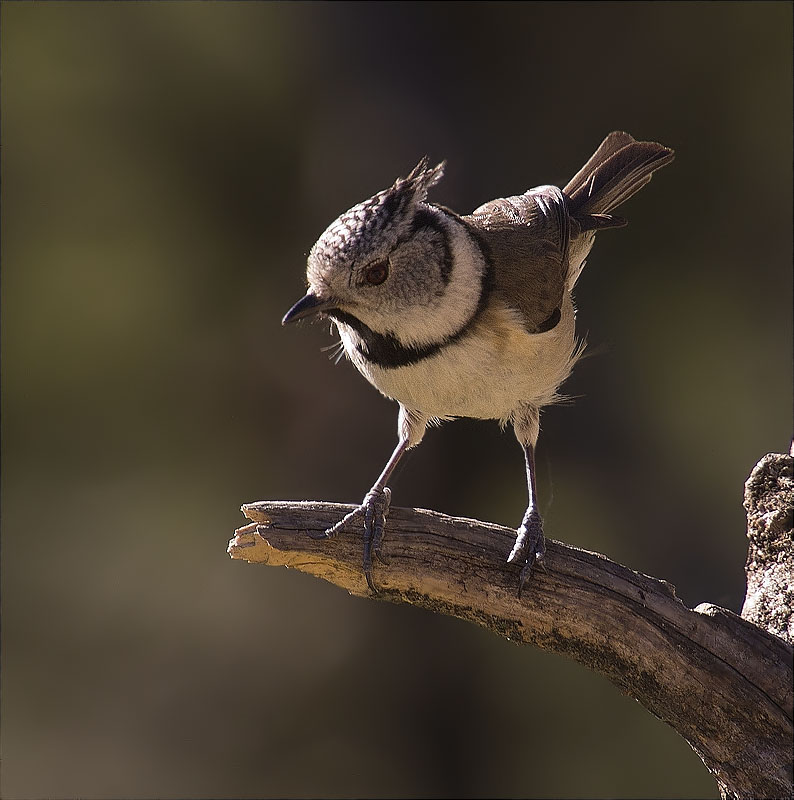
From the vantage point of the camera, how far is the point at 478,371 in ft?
8.41

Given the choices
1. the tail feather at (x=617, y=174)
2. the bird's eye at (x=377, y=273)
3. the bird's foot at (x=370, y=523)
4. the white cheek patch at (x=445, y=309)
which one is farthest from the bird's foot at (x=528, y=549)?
the tail feather at (x=617, y=174)

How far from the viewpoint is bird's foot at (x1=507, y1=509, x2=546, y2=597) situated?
243cm

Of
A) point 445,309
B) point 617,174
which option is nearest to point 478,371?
point 445,309

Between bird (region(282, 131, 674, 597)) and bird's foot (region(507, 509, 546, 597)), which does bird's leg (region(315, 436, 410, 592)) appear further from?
bird's foot (region(507, 509, 546, 597))

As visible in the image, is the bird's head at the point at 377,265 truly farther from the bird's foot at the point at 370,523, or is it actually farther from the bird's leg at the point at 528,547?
the bird's leg at the point at 528,547

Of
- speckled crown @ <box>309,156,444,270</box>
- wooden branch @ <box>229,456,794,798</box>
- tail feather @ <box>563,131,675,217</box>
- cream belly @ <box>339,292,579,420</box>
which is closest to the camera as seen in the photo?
wooden branch @ <box>229,456,794,798</box>

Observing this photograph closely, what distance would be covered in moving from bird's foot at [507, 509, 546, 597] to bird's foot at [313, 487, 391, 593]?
38cm

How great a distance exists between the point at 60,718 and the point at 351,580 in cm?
278

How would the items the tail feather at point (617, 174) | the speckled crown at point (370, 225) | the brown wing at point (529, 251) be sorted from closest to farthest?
the speckled crown at point (370, 225) < the brown wing at point (529, 251) < the tail feather at point (617, 174)

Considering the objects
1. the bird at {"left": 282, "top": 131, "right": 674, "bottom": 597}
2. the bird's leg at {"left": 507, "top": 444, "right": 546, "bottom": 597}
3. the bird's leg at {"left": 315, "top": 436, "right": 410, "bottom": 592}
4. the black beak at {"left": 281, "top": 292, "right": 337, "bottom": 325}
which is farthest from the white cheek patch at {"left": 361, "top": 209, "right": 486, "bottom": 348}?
the bird's leg at {"left": 507, "top": 444, "right": 546, "bottom": 597}

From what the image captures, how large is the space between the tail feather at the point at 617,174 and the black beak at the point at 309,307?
141cm

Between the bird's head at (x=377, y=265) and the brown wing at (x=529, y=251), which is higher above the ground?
the brown wing at (x=529, y=251)

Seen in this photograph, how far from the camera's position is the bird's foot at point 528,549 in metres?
2.43

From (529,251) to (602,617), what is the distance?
49.4 inches
